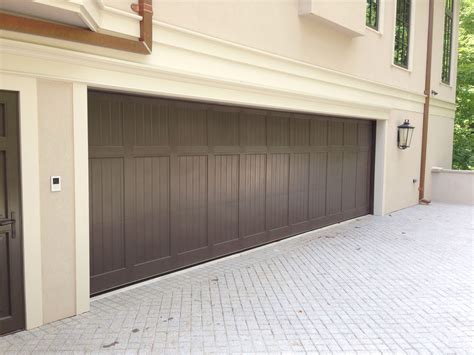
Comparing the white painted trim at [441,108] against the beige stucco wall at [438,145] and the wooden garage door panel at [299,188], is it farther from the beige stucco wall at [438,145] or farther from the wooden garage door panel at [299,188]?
the wooden garage door panel at [299,188]

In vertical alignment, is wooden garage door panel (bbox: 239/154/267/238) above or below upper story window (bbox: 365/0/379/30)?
below

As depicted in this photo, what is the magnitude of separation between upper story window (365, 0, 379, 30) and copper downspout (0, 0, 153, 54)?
6.50 m

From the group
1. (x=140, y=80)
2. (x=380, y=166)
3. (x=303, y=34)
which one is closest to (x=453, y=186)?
(x=380, y=166)

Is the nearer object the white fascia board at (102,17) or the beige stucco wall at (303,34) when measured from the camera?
the white fascia board at (102,17)

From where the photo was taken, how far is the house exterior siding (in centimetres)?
395

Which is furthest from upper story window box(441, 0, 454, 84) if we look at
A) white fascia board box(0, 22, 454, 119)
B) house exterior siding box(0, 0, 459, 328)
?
white fascia board box(0, 22, 454, 119)

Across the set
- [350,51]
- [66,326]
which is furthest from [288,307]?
[350,51]

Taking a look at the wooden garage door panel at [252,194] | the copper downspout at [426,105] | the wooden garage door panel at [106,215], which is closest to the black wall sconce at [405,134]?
the copper downspout at [426,105]

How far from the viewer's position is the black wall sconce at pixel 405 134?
1069 centimetres

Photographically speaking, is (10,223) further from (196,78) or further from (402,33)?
(402,33)

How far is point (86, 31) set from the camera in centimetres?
404

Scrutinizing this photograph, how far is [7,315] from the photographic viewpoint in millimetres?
3959

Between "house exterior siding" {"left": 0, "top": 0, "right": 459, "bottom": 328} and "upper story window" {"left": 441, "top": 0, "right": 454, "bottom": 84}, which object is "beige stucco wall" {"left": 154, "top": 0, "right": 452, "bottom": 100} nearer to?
"house exterior siding" {"left": 0, "top": 0, "right": 459, "bottom": 328}

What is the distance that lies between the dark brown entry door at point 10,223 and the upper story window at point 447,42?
1312 centimetres
